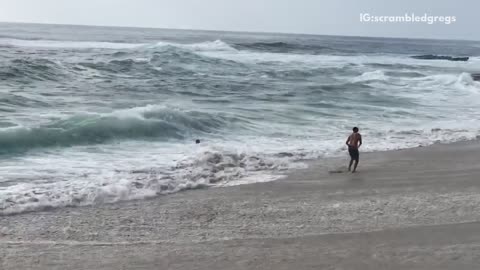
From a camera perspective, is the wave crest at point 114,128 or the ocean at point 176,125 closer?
the ocean at point 176,125

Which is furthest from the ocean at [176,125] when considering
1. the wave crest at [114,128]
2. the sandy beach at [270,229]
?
the sandy beach at [270,229]

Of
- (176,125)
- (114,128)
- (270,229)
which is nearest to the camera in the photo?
(270,229)

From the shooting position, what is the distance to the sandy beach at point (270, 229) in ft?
16.5

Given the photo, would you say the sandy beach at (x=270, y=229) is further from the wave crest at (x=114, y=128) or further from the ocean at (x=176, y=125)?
the wave crest at (x=114, y=128)

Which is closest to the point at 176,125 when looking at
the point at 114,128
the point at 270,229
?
the point at 114,128

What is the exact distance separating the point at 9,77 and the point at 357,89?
1533cm

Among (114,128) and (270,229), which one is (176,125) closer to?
(114,128)

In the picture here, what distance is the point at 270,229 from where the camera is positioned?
6.00m

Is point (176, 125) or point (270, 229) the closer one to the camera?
point (270, 229)

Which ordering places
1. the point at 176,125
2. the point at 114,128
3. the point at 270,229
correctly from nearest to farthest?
the point at 270,229, the point at 114,128, the point at 176,125

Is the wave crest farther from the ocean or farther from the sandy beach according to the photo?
the sandy beach

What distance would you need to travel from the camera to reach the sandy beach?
5.02m

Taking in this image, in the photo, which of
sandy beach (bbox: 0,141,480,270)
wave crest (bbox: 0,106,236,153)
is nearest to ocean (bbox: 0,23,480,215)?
wave crest (bbox: 0,106,236,153)

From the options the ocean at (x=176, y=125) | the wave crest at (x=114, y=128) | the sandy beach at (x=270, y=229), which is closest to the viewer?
the sandy beach at (x=270, y=229)
